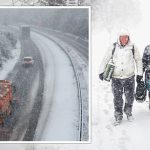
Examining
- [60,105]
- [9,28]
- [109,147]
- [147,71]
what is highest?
[9,28]

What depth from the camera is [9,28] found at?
18.5ft

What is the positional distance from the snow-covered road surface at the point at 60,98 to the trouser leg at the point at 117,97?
425mm

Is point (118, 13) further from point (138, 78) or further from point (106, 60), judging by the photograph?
point (138, 78)

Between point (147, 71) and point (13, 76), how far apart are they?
1499 millimetres

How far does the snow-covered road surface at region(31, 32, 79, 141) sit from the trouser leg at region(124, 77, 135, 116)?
0.55 meters

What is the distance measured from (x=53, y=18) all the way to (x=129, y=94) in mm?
1201

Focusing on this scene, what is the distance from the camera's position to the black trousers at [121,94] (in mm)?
5355

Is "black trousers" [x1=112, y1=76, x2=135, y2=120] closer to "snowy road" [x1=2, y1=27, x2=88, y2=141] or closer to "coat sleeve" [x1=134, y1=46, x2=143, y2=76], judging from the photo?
"coat sleeve" [x1=134, y1=46, x2=143, y2=76]

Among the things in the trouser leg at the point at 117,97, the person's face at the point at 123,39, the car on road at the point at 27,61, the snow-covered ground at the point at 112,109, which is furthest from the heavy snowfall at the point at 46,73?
the person's face at the point at 123,39

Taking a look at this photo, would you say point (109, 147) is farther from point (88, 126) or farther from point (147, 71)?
point (147, 71)

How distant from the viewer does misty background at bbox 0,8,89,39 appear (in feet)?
18.1

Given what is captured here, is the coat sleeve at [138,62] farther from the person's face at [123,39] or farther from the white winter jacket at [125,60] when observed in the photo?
the person's face at [123,39]

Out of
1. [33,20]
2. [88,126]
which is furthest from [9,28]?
[88,126]

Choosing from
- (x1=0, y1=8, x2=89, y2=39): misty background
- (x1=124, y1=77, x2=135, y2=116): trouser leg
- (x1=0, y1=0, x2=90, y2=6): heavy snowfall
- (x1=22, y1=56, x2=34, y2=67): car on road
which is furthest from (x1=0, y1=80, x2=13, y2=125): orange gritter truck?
(x1=124, y1=77, x2=135, y2=116): trouser leg
